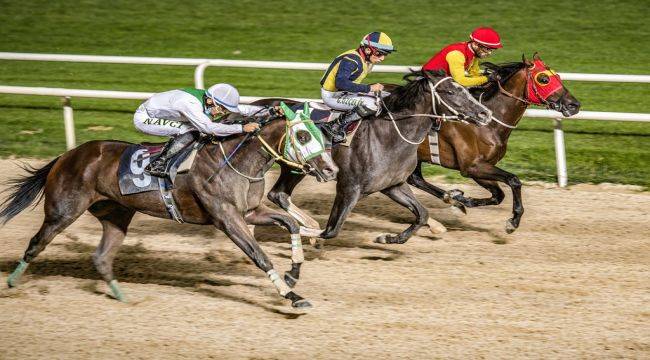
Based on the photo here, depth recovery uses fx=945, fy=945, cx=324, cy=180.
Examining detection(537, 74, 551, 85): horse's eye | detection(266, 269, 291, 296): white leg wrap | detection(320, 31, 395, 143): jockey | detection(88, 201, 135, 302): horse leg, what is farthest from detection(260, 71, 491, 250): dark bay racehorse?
detection(88, 201, 135, 302): horse leg

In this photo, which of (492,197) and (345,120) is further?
(492,197)

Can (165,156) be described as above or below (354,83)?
below

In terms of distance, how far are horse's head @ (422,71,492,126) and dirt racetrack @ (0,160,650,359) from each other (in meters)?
1.23

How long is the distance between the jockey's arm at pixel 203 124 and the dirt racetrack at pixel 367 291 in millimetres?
1298

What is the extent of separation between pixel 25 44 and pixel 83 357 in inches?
477

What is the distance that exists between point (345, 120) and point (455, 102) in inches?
38.1

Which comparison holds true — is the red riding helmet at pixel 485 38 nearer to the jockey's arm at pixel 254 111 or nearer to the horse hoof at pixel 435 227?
the horse hoof at pixel 435 227

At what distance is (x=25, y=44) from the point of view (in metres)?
17.1

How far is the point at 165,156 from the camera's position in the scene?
7145 millimetres

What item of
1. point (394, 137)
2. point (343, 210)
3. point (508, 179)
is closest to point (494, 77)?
point (508, 179)

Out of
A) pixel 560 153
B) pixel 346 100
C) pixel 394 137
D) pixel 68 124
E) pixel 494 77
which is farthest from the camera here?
pixel 68 124

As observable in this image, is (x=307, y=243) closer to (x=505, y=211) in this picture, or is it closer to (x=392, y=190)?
(x=392, y=190)

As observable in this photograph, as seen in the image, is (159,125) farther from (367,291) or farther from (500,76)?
(500,76)

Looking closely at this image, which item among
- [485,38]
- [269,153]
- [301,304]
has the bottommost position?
[301,304]
